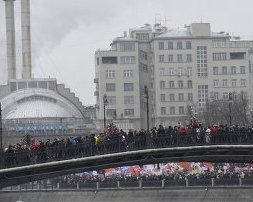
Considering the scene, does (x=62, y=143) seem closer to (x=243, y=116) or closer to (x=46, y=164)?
(x=46, y=164)

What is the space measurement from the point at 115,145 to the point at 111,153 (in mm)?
573

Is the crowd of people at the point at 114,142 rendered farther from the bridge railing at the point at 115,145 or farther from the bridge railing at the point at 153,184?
the bridge railing at the point at 153,184

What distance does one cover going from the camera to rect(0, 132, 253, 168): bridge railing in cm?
7881

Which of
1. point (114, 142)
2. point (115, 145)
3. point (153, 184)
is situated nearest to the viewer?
point (114, 142)

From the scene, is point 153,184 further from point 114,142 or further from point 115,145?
point 114,142

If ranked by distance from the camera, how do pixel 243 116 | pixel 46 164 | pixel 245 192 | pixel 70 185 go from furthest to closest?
1. pixel 243 116
2. pixel 70 185
3. pixel 245 192
4. pixel 46 164

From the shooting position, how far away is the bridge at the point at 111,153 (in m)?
78.9

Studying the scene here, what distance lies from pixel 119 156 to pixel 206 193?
41.7 m

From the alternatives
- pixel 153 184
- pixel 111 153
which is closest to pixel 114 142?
pixel 111 153

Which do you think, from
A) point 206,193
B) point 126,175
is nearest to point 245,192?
point 206,193

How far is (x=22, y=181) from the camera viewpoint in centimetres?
8394

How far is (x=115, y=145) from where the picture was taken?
81125mm

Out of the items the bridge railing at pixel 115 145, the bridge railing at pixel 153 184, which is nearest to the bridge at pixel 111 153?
the bridge railing at pixel 115 145

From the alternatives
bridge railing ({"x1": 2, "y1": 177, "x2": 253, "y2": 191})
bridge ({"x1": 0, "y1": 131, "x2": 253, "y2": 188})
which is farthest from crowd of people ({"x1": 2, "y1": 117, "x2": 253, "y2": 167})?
bridge railing ({"x1": 2, "y1": 177, "x2": 253, "y2": 191})
